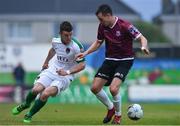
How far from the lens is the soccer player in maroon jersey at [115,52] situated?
16.1m

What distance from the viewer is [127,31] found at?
53.0 ft

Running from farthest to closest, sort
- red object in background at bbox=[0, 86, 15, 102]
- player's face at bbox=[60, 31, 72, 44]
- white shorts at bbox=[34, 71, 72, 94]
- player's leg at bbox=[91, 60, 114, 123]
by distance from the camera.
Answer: red object in background at bbox=[0, 86, 15, 102]
player's leg at bbox=[91, 60, 114, 123]
white shorts at bbox=[34, 71, 72, 94]
player's face at bbox=[60, 31, 72, 44]

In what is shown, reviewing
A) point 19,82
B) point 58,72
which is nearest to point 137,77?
point 19,82

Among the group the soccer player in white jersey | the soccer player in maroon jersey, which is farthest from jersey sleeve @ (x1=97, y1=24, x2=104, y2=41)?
the soccer player in white jersey

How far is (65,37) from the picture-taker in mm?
16125

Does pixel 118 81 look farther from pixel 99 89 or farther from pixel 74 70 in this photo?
pixel 74 70

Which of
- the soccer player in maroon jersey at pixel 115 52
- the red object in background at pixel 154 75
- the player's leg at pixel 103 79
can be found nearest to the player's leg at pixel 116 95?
the soccer player in maroon jersey at pixel 115 52

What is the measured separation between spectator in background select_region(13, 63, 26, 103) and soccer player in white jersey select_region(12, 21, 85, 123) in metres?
20.8

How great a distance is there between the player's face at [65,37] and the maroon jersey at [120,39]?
Result: 2.64 ft

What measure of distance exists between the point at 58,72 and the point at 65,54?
0.42 meters

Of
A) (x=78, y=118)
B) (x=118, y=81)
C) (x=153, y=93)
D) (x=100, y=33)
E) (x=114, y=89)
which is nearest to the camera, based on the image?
(x=114, y=89)

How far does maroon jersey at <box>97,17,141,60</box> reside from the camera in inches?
637

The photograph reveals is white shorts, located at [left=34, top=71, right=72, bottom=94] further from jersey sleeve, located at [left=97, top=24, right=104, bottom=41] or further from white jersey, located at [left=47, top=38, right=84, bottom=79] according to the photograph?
jersey sleeve, located at [left=97, top=24, right=104, bottom=41]

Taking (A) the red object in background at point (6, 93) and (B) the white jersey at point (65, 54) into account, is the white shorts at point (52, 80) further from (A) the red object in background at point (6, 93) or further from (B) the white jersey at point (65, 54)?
(A) the red object in background at point (6, 93)
